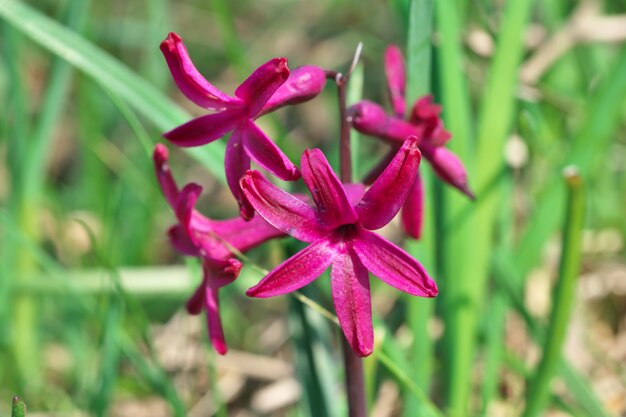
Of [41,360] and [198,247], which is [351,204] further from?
[41,360]

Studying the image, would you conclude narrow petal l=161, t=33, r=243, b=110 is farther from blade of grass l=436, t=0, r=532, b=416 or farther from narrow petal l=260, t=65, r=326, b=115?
blade of grass l=436, t=0, r=532, b=416

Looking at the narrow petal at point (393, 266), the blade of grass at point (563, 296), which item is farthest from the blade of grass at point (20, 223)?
the narrow petal at point (393, 266)

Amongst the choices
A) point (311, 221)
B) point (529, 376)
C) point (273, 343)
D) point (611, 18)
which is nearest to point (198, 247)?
point (311, 221)

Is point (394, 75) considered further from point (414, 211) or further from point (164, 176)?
point (164, 176)

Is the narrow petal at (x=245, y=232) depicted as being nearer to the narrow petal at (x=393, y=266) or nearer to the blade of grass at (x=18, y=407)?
the narrow petal at (x=393, y=266)

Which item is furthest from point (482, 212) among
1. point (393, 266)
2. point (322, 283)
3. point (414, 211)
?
point (393, 266)

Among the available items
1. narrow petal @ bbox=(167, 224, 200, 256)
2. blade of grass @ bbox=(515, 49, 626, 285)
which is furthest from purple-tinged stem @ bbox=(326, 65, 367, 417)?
blade of grass @ bbox=(515, 49, 626, 285)

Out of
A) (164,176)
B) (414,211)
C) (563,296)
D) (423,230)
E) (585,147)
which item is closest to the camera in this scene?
(164,176)
